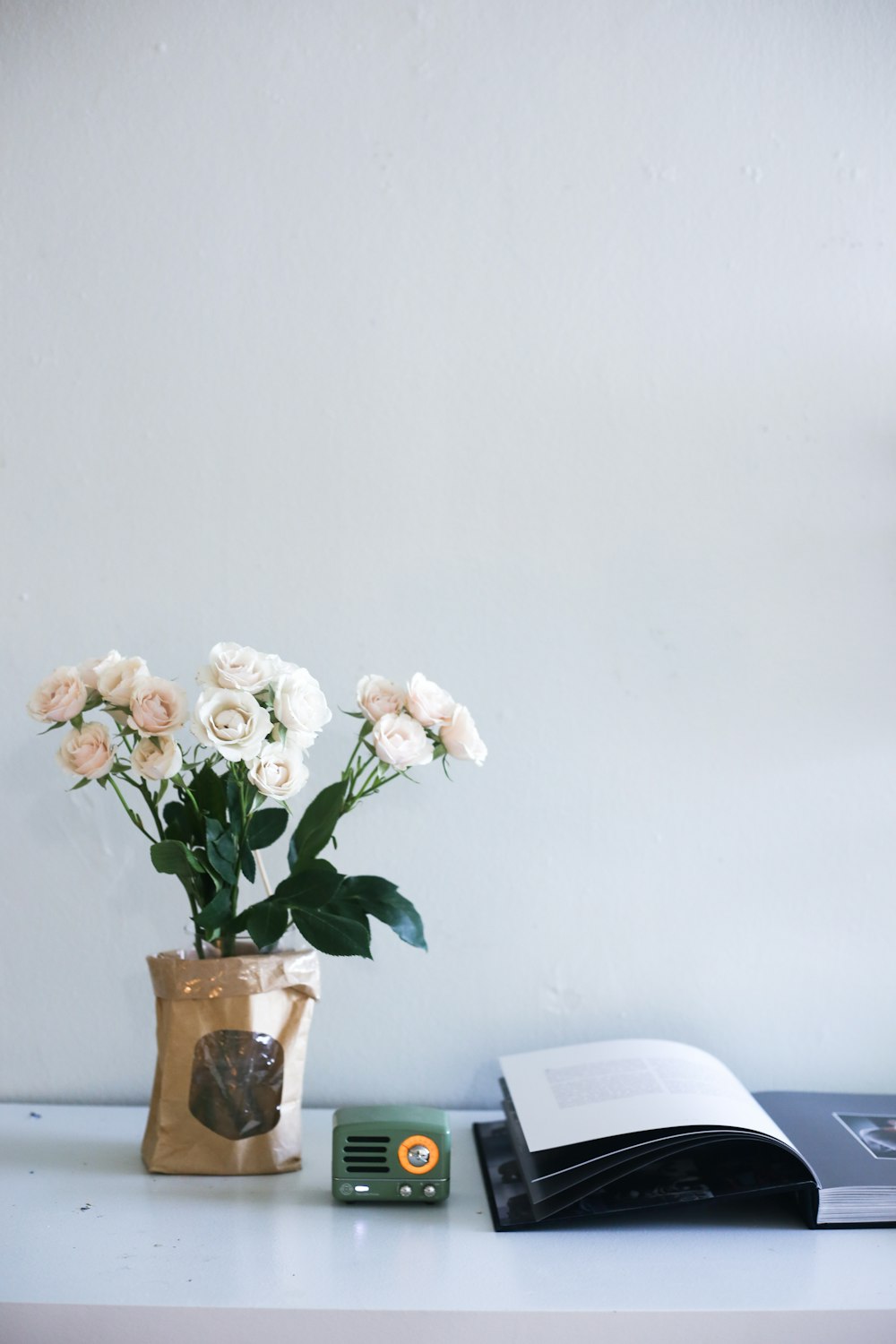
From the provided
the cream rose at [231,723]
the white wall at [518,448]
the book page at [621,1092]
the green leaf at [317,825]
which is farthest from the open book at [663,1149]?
the cream rose at [231,723]

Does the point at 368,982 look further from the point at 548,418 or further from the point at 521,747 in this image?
the point at 548,418

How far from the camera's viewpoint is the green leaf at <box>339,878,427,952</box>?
831 millimetres

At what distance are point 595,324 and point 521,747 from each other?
17.0 inches

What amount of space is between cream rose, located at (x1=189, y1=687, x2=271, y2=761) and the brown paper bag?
0.60 ft

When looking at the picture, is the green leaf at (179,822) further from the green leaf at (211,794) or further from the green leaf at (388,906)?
the green leaf at (388,906)

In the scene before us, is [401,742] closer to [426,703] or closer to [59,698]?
[426,703]

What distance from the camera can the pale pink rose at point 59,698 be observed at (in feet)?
2.56

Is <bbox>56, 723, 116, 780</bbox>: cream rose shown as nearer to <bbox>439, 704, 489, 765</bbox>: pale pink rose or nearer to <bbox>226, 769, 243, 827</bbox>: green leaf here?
<bbox>226, 769, 243, 827</bbox>: green leaf

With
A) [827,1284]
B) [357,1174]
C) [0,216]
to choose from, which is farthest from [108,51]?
[827,1284]

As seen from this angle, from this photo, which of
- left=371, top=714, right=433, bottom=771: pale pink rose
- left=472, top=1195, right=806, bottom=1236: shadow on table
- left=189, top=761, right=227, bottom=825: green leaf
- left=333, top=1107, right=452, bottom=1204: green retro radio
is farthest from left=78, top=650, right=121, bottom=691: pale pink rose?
left=472, top=1195, right=806, bottom=1236: shadow on table

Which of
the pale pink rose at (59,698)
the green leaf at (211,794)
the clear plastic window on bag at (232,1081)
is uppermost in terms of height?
the pale pink rose at (59,698)

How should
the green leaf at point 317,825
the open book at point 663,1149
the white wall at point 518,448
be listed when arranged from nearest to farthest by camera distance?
the open book at point 663,1149, the green leaf at point 317,825, the white wall at point 518,448

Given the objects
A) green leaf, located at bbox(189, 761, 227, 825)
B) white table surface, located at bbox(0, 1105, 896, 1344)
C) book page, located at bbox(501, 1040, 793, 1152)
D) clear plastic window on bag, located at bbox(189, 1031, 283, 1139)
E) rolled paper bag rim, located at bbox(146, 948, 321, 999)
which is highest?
green leaf, located at bbox(189, 761, 227, 825)

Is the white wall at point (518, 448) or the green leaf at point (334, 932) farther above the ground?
the white wall at point (518, 448)
